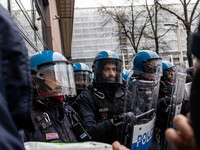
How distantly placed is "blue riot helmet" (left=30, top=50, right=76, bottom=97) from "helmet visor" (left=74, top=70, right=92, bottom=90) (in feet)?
8.56

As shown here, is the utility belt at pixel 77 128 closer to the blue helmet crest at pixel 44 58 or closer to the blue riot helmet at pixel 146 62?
the blue helmet crest at pixel 44 58

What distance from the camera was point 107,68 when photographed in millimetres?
3162

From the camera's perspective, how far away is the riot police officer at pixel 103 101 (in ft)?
7.94

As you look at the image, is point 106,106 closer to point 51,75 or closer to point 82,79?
point 51,75

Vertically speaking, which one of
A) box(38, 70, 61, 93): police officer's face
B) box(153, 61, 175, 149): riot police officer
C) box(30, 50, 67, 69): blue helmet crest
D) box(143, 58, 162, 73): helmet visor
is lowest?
box(153, 61, 175, 149): riot police officer

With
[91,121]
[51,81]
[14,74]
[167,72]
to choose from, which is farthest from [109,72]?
[14,74]

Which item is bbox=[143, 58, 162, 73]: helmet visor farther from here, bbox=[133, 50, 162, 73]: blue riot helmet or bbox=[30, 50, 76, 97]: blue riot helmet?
bbox=[30, 50, 76, 97]: blue riot helmet

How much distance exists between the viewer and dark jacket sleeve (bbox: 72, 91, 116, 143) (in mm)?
2396

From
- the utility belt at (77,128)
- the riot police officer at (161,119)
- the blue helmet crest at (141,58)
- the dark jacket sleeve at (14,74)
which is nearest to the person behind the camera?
the dark jacket sleeve at (14,74)

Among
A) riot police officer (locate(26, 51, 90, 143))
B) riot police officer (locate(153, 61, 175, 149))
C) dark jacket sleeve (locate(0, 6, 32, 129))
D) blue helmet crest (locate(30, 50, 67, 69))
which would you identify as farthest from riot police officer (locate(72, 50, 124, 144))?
dark jacket sleeve (locate(0, 6, 32, 129))

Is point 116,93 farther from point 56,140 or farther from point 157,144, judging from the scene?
point 56,140

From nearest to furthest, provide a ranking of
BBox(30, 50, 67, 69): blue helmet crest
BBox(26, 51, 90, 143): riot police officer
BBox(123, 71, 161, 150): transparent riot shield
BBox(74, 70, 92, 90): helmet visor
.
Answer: BBox(123, 71, 161, 150): transparent riot shield → BBox(26, 51, 90, 143): riot police officer → BBox(30, 50, 67, 69): blue helmet crest → BBox(74, 70, 92, 90): helmet visor

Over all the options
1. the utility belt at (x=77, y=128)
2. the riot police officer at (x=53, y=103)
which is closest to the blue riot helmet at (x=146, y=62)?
the riot police officer at (x=53, y=103)

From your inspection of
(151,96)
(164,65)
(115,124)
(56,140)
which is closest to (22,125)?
(56,140)
